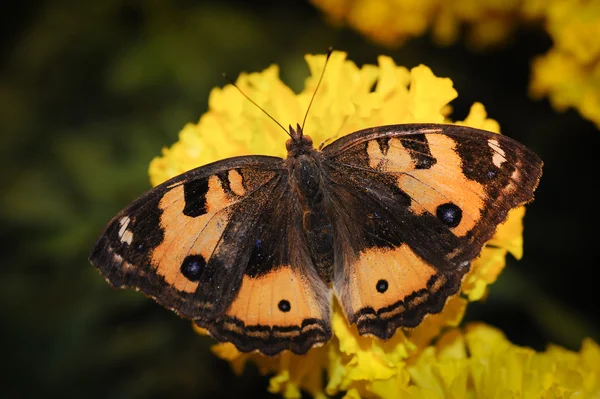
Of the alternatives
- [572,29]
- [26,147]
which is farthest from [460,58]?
[26,147]

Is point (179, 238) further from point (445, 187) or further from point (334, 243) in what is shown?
point (445, 187)

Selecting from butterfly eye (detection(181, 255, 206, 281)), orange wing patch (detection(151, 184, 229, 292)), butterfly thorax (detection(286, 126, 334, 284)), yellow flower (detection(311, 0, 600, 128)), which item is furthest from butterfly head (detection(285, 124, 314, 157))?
yellow flower (detection(311, 0, 600, 128))

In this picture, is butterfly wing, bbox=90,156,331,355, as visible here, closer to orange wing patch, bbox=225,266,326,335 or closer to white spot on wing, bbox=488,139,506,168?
orange wing patch, bbox=225,266,326,335

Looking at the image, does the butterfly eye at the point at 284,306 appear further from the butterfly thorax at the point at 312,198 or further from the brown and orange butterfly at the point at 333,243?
the butterfly thorax at the point at 312,198

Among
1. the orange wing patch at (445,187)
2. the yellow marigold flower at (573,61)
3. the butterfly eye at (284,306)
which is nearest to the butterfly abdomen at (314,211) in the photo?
the butterfly eye at (284,306)

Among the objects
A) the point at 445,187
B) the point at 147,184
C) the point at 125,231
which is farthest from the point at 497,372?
the point at 147,184

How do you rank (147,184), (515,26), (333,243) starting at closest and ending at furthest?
(333,243), (147,184), (515,26)
